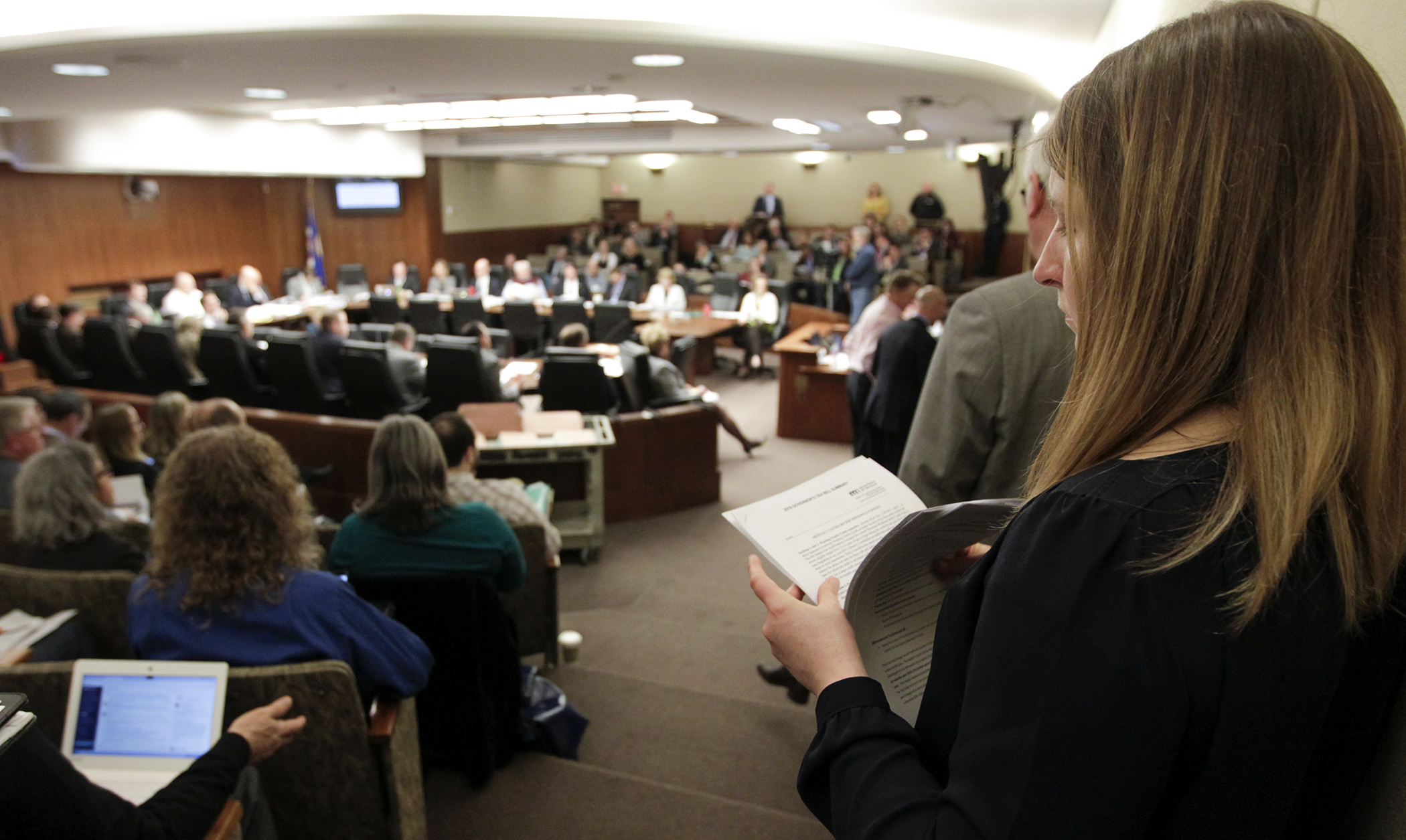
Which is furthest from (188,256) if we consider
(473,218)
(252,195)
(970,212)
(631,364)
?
(970,212)

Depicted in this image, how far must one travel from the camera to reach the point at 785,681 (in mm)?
3396

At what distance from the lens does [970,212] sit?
1645 cm

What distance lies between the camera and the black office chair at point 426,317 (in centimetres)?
1016

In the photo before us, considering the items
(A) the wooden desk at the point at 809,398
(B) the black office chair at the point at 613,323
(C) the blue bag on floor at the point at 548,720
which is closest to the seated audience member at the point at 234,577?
(C) the blue bag on floor at the point at 548,720

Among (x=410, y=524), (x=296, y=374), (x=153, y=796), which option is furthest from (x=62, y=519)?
(x=296, y=374)

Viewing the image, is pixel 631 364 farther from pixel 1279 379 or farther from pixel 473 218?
pixel 473 218

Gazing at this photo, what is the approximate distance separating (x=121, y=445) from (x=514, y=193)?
13.6 m

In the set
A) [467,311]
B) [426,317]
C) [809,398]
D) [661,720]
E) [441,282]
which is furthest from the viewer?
[441,282]

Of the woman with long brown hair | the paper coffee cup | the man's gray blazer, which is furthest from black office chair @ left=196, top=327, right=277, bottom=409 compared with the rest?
the woman with long brown hair

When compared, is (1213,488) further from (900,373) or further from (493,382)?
(493,382)

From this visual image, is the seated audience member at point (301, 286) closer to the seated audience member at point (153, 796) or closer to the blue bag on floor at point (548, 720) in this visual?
the blue bag on floor at point (548, 720)

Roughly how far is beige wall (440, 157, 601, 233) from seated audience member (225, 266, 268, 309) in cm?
454

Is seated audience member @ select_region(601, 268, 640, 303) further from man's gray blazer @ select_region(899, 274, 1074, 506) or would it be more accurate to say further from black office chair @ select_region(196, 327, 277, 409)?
man's gray blazer @ select_region(899, 274, 1074, 506)

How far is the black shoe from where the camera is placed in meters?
3.23
